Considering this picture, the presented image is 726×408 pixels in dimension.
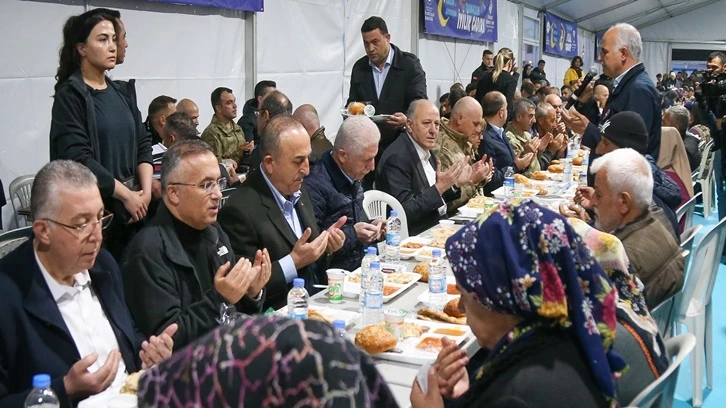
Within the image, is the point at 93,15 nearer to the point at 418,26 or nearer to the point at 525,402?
the point at 525,402

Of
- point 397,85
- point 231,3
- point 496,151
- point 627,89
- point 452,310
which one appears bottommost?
point 452,310

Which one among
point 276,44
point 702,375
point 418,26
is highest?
point 418,26

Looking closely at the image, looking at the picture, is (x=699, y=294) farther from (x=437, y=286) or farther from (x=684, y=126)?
(x=684, y=126)

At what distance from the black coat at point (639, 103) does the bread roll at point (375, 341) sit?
2.73 m

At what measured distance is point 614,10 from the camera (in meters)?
22.4

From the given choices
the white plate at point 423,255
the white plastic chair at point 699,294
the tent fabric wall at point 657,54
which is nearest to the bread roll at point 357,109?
the white plate at point 423,255

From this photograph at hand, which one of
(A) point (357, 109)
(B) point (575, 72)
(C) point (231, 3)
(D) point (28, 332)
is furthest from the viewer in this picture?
(B) point (575, 72)

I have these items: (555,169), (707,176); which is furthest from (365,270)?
(707,176)

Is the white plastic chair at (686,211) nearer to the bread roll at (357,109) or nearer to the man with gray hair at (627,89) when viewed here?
the man with gray hair at (627,89)

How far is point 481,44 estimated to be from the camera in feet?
48.0

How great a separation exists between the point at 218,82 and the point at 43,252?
539 cm

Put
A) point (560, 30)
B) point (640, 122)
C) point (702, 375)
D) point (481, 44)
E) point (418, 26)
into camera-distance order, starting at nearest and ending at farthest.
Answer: point (702, 375), point (640, 122), point (418, 26), point (481, 44), point (560, 30)

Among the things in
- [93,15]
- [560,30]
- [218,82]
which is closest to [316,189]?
[93,15]

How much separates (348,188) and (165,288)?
5.99 ft
